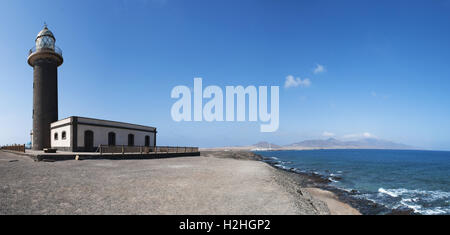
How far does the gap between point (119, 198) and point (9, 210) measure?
7.74 feet

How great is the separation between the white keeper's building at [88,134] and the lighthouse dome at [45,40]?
918cm

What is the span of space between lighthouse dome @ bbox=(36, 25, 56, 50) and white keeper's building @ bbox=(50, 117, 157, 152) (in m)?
9.18

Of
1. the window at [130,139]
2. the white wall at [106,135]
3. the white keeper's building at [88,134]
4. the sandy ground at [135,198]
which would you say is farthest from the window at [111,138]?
the sandy ground at [135,198]

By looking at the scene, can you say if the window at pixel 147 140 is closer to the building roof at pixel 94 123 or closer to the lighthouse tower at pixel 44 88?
the building roof at pixel 94 123

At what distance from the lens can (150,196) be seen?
6.52 metres

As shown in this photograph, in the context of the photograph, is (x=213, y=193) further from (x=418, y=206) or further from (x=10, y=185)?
(x=418, y=206)

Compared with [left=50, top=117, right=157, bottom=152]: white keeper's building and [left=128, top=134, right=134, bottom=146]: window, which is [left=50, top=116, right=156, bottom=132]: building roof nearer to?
[left=50, top=117, right=157, bottom=152]: white keeper's building

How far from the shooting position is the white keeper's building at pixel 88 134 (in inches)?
845

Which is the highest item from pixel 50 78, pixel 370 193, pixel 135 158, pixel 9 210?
pixel 50 78

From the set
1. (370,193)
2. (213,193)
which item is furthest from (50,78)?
(370,193)

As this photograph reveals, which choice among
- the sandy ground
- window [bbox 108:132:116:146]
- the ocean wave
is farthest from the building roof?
the ocean wave

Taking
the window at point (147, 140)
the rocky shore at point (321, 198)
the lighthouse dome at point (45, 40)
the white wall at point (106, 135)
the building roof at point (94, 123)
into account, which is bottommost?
the rocky shore at point (321, 198)

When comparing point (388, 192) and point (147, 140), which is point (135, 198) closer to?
point (388, 192)
